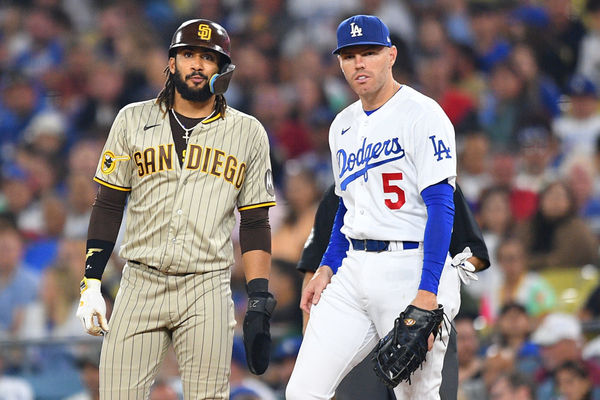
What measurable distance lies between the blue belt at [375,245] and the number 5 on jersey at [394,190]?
144mm

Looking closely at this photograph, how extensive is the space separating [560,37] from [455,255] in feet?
18.2

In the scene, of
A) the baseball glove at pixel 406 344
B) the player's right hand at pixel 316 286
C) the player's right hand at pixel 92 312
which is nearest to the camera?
the baseball glove at pixel 406 344

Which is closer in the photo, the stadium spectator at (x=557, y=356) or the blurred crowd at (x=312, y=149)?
the stadium spectator at (x=557, y=356)

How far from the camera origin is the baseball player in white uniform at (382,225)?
3832 mm

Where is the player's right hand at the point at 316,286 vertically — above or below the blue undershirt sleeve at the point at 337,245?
below

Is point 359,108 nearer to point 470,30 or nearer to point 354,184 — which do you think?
point 354,184

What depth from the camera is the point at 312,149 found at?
29.7 feet

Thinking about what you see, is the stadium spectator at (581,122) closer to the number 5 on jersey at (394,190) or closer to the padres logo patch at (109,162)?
the number 5 on jersey at (394,190)

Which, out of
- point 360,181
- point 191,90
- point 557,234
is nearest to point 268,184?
point 360,181

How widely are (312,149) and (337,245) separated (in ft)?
15.9

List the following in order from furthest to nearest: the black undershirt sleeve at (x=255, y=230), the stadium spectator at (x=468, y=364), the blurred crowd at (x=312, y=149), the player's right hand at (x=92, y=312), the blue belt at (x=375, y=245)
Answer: the blurred crowd at (x=312, y=149)
the stadium spectator at (x=468, y=364)
the black undershirt sleeve at (x=255, y=230)
the blue belt at (x=375, y=245)
the player's right hand at (x=92, y=312)

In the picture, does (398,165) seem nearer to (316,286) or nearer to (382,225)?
(382,225)

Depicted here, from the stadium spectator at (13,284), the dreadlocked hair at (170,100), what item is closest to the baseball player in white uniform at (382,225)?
the dreadlocked hair at (170,100)

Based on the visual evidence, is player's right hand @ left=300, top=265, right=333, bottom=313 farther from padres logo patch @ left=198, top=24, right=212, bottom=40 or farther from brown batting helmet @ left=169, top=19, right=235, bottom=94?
padres logo patch @ left=198, top=24, right=212, bottom=40
